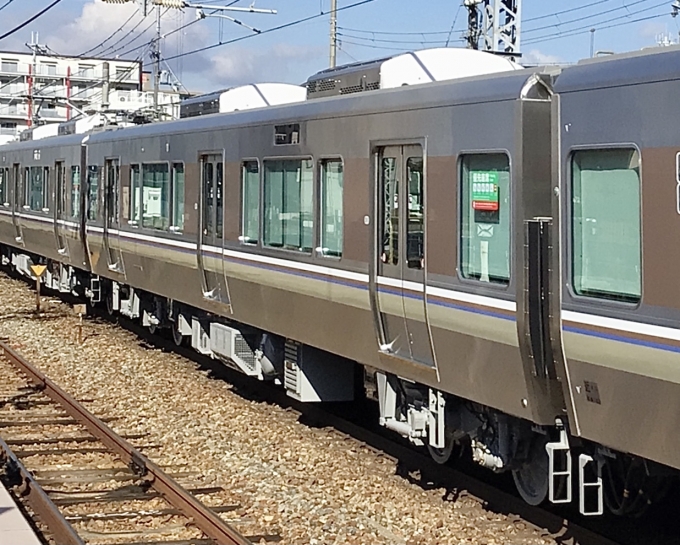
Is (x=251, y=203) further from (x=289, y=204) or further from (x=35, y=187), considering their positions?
(x=35, y=187)

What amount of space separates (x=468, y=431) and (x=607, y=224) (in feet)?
8.82

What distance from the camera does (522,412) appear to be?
7133 millimetres

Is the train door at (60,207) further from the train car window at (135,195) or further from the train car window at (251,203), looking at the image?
the train car window at (251,203)

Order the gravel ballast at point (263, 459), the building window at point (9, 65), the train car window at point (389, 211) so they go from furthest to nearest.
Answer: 1. the building window at point (9, 65)
2. the train car window at point (389, 211)
3. the gravel ballast at point (263, 459)

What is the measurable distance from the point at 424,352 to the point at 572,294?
2.05 meters

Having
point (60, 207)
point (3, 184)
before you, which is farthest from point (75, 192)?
point (3, 184)

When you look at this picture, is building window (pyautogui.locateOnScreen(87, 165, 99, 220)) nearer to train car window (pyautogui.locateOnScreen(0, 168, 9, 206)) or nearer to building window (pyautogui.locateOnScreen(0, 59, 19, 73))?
train car window (pyautogui.locateOnScreen(0, 168, 9, 206))

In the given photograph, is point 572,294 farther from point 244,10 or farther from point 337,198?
point 244,10

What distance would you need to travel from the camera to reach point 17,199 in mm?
26719

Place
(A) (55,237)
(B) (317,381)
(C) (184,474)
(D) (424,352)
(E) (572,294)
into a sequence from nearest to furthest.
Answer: (E) (572,294) < (D) (424,352) < (C) (184,474) < (B) (317,381) < (A) (55,237)

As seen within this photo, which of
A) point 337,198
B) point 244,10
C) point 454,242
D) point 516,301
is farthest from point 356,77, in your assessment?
point 244,10

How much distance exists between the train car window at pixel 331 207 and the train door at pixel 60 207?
1207 centimetres

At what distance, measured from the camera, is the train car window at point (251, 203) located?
11705 mm

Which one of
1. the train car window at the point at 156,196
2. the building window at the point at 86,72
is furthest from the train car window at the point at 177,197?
the building window at the point at 86,72
